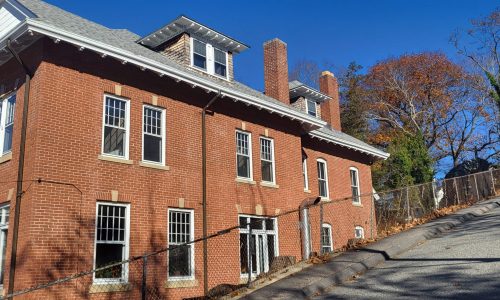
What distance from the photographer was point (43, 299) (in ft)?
37.1

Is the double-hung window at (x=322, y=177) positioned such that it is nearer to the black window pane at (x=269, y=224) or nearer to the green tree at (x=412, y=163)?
the black window pane at (x=269, y=224)

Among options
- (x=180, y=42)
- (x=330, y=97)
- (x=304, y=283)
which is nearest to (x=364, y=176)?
(x=330, y=97)

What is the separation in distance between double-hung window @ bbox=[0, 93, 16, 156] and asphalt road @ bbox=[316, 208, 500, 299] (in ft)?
30.8

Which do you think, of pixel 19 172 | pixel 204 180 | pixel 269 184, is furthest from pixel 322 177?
pixel 19 172

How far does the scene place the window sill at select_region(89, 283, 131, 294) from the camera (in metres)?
12.2

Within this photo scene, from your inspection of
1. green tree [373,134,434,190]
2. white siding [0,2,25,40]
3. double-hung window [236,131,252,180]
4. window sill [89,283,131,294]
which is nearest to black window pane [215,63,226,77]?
double-hung window [236,131,252,180]

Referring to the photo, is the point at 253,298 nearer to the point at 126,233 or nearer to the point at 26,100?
the point at 126,233

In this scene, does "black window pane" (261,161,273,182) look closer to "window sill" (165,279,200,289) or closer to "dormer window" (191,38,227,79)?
"dormer window" (191,38,227,79)

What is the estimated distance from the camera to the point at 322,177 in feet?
76.7

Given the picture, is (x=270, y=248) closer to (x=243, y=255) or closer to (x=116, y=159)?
(x=243, y=255)

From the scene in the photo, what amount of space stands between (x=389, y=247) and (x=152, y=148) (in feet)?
24.1

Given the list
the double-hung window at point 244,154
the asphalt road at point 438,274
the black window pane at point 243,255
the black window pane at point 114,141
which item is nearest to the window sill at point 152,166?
the black window pane at point 114,141

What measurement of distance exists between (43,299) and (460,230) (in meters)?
12.8

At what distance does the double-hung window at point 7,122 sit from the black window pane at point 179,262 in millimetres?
5323
